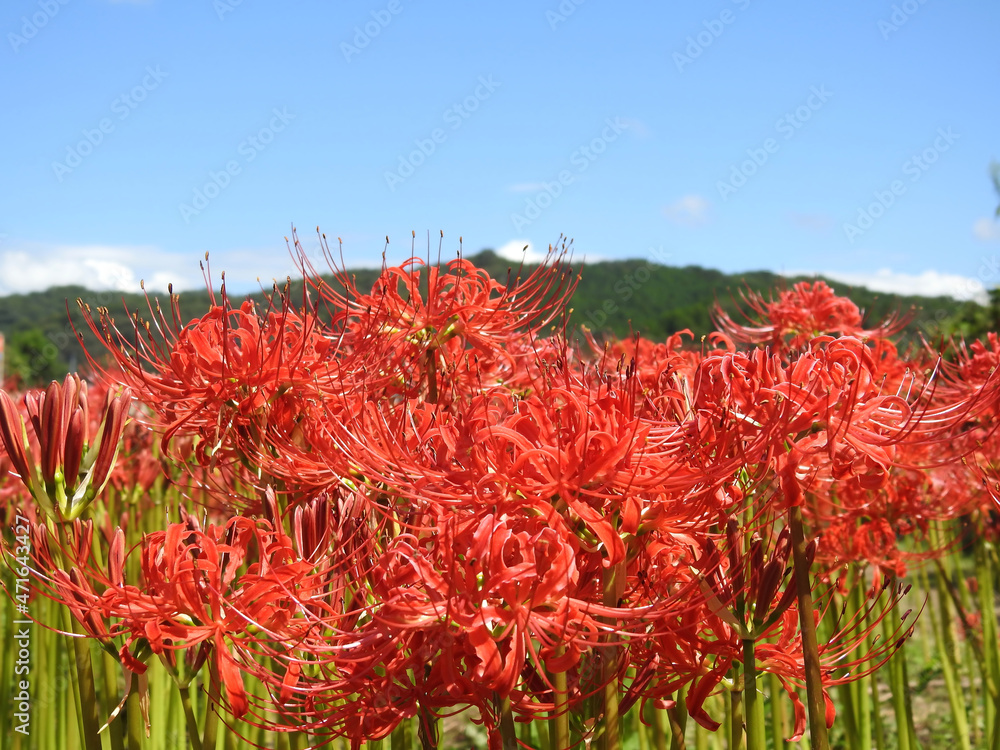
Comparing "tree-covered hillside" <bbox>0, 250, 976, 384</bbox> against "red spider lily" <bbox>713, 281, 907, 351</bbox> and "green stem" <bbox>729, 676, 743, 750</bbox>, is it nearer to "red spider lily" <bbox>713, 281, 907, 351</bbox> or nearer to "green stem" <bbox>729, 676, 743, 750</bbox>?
"red spider lily" <bbox>713, 281, 907, 351</bbox>

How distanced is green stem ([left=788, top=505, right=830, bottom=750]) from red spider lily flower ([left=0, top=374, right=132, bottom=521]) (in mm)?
1503

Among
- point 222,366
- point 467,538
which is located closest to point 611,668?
point 467,538

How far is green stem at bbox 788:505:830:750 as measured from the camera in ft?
4.99

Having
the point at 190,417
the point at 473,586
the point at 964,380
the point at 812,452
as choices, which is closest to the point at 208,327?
the point at 190,417

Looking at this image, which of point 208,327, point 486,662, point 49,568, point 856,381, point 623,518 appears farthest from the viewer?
point 208,327

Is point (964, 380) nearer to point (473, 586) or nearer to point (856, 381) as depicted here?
point (856, 381)

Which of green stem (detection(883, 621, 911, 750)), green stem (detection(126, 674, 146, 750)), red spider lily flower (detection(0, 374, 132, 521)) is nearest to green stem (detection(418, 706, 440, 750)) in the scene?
green stem (detection(126, 674, 146, 750))

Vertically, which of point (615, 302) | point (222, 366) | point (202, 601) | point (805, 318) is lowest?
point (202, 601)

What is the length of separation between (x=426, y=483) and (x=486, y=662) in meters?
0.40

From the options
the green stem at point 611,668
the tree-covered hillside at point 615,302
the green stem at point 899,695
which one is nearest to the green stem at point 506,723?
the green stem at point 611,668

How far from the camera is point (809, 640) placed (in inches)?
60.6

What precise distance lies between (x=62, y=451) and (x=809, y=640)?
5.43 feet

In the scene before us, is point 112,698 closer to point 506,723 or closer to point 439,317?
point 506,723

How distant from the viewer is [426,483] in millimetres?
1539
